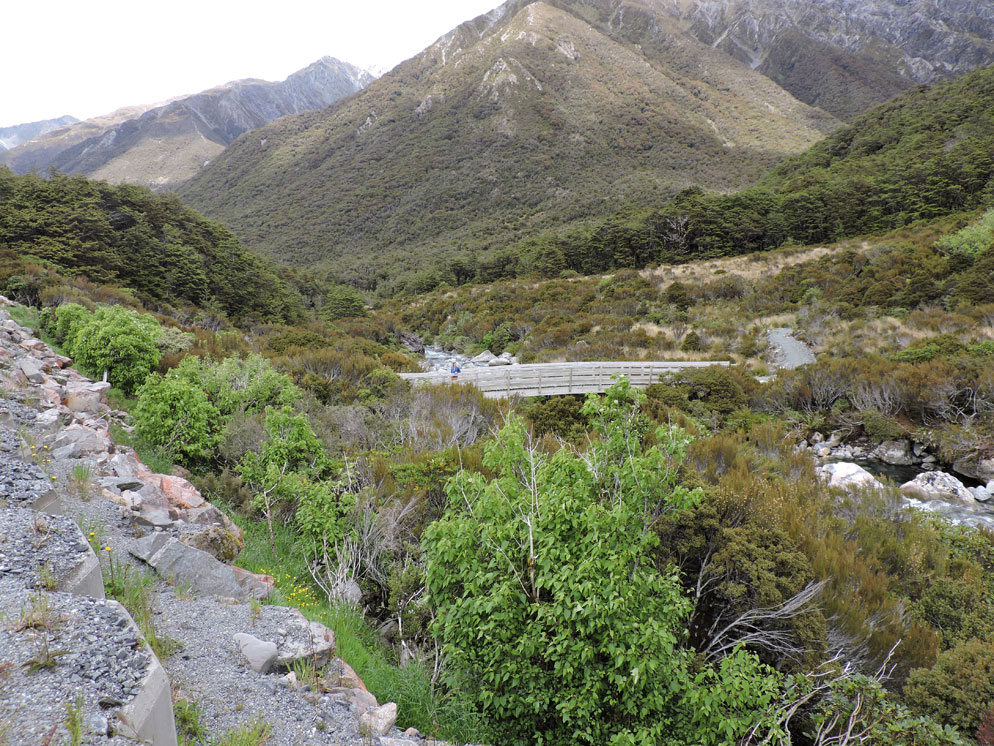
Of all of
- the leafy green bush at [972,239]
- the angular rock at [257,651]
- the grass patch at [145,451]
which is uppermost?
the angular rock at [257,651]

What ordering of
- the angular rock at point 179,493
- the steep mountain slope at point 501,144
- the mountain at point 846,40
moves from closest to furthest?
the angular rock at point 179,493, the steep mountain slope at point 501,144, the mountain at point 846,40

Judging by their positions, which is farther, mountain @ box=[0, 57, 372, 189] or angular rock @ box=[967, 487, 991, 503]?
mountain @ box=[0, 57, 372, 189]

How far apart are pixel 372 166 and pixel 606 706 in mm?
81717

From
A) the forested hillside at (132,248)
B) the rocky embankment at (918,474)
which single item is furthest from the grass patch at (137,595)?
the forested hillside at (132,248)

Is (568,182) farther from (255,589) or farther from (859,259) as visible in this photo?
(255,589)

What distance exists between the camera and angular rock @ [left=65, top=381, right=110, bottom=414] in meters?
6.25

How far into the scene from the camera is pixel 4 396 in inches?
202

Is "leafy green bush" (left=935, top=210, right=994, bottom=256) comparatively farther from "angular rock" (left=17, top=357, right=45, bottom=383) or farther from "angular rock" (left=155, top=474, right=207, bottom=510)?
"angular rock" (left=17, top=357, right=45, bottom=383)

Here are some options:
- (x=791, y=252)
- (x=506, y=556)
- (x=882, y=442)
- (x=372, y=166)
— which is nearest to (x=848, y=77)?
(x=372, y=166)

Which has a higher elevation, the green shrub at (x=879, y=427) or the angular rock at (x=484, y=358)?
the green shrub at (x=879, y=427)

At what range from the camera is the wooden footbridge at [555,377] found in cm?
1248

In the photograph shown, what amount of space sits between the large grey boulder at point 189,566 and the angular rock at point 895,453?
11322 mm

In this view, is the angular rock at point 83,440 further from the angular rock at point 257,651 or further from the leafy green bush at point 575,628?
the leafy green bush at point 575,628

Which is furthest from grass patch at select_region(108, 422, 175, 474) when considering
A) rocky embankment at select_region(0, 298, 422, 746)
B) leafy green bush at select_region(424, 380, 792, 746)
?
leafy green bush at select_region(424, 380, 792, 746)
